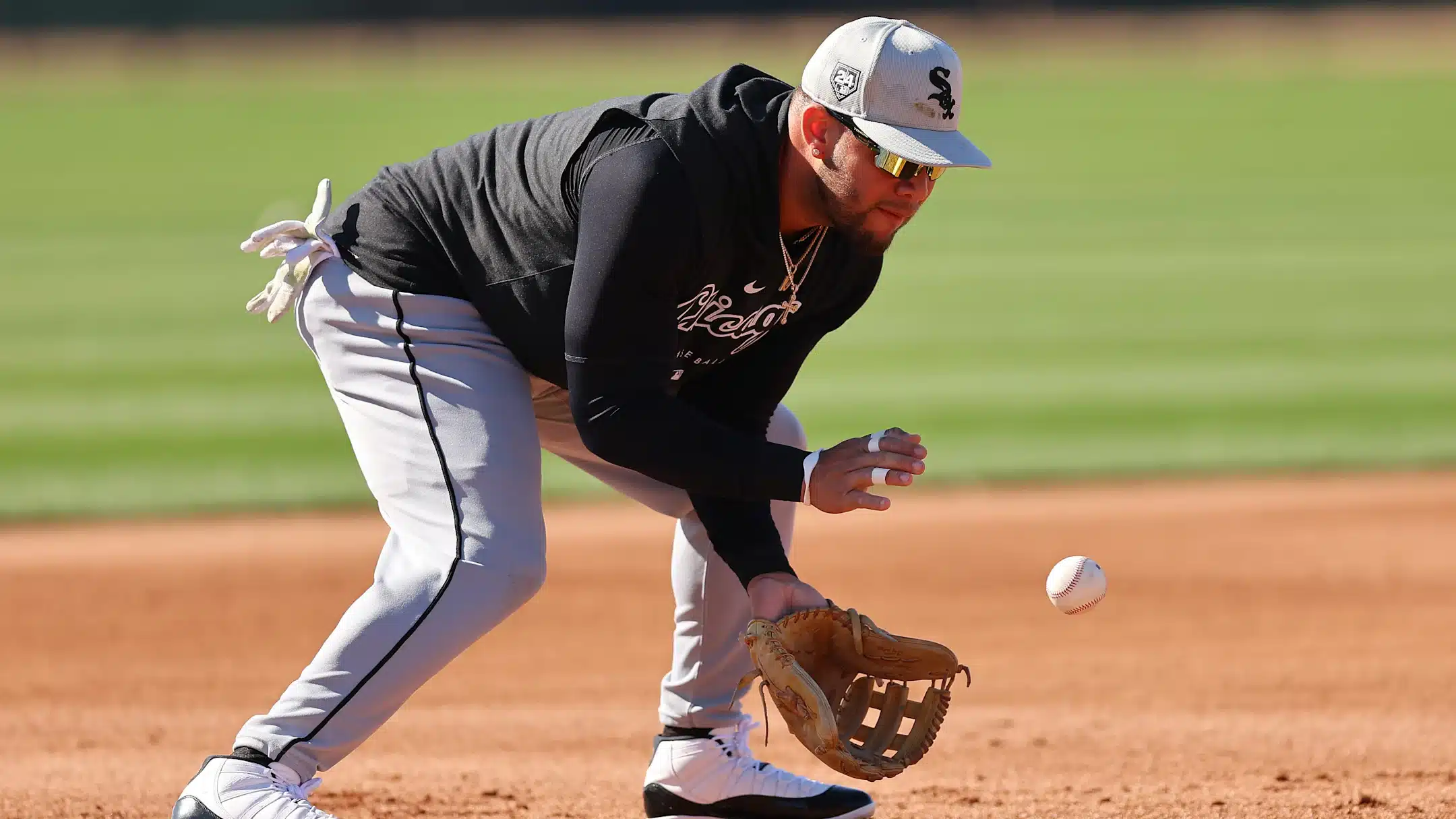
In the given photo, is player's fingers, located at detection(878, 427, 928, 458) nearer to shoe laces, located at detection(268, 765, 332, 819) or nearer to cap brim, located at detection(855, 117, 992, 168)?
cap brim, located at detection(855, 117, 992, 168)

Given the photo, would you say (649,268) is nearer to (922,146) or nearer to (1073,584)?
(922,146)

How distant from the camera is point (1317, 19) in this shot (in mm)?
38438

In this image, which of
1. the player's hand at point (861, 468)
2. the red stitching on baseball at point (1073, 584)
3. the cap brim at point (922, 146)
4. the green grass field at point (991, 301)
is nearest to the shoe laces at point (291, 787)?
the player's hand at point (861, 468)

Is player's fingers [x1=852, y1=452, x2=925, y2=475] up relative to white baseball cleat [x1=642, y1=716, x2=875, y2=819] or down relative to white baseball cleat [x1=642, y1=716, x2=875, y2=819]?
up

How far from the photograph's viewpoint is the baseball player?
2959 mm

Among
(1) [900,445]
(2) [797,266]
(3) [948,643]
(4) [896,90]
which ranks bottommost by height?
(3) [948,643]

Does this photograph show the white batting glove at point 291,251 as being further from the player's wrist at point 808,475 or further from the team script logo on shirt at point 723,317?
the player's wrist at point 808,475

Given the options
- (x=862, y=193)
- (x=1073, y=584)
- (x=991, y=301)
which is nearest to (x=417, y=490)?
(x=862, y=193)

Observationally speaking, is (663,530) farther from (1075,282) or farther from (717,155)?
(1075,282)

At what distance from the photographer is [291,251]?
3.36 m

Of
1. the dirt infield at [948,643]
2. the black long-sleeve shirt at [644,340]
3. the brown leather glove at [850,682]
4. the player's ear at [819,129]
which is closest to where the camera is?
the black long-sleeve shirt at [644,340]

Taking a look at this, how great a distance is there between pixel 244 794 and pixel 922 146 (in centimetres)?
153

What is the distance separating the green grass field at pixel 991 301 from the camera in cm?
850

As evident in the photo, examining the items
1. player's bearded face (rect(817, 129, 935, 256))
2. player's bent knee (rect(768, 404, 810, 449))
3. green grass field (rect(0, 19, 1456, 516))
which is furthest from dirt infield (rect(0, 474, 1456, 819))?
player's bearded face (rect(817, 129, 935, 256))
